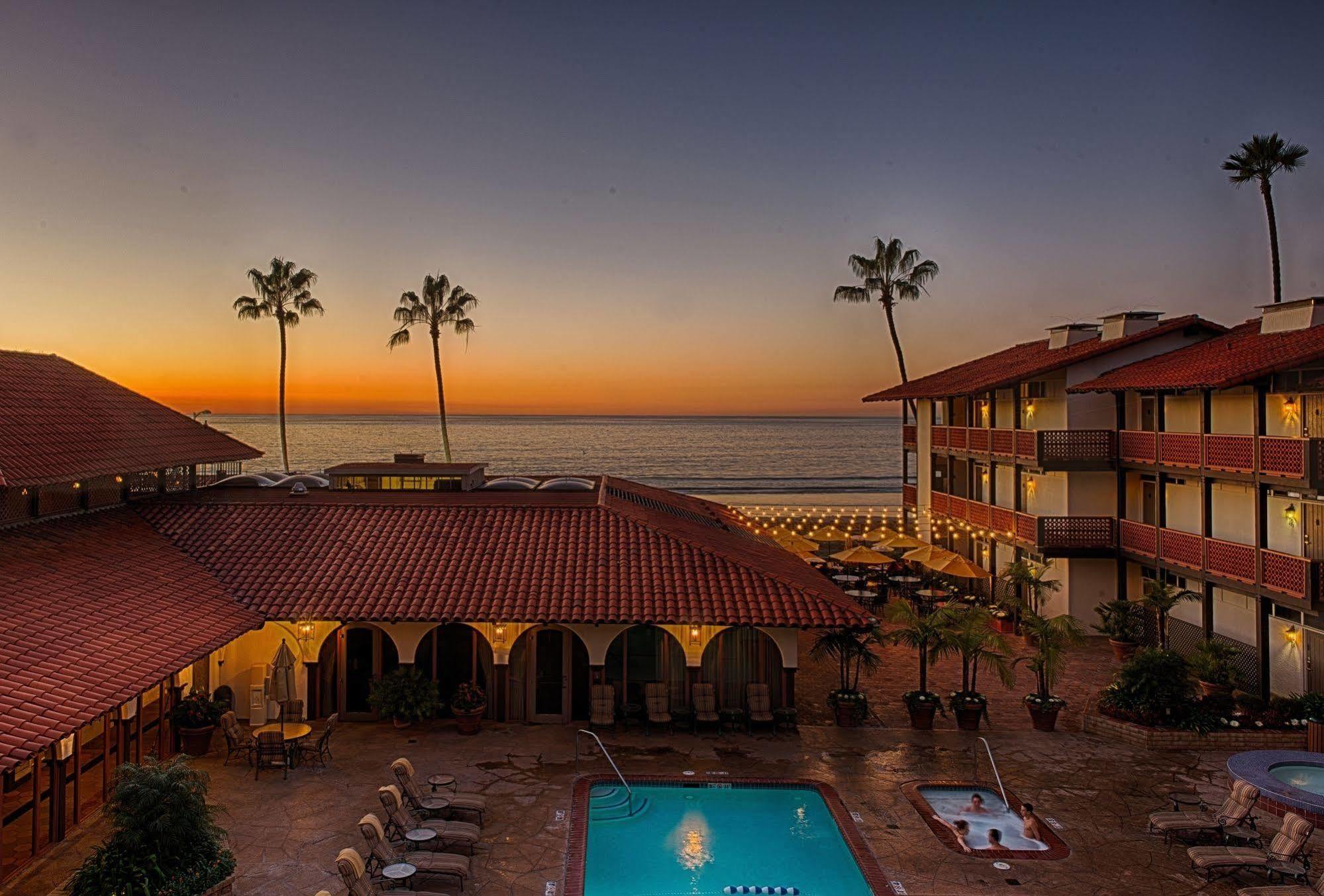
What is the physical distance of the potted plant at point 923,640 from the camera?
17516 millimetres

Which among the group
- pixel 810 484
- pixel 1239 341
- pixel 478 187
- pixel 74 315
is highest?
pixel 478 187

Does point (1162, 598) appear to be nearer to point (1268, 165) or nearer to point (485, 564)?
point (485, 564)

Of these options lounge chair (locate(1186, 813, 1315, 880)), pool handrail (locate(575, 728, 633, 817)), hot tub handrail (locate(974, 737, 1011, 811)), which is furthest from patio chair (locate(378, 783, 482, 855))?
lounge chair (locate(1186, 813, 1315, 880))

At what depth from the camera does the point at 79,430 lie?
60.3ft

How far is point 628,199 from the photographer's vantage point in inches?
1734

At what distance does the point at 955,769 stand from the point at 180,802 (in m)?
13.1

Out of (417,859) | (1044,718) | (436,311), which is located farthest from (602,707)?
(436,311)

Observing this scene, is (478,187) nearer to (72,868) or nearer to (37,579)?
(37,579)

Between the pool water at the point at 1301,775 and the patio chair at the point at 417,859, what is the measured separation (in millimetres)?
13566

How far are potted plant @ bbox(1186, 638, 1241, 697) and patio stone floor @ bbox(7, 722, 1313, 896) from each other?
2.49 meters

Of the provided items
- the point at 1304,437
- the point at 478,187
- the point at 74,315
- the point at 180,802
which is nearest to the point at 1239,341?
the point at 1304,437

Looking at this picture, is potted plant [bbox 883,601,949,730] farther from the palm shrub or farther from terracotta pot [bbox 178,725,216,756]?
terracotta pot [bbox 178,725,216,756]

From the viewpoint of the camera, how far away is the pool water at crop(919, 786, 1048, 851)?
1252 centimetres

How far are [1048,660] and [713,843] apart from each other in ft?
29.5
